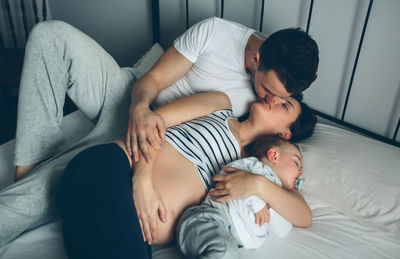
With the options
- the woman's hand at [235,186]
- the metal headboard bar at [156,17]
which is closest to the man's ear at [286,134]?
the woman's hand at [235,186]

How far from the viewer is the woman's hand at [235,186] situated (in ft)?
3.20

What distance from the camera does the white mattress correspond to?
969mm

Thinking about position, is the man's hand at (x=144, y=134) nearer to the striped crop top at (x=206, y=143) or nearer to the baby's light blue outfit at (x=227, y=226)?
the striped crop top at (x=206, y=143)

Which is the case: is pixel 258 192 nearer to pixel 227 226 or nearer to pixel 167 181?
pixel 227 226

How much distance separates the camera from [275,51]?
111 centimetres

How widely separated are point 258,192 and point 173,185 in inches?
10.8

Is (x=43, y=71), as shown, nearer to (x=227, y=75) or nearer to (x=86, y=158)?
(x=86, y=158)

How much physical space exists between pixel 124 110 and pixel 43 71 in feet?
1.20

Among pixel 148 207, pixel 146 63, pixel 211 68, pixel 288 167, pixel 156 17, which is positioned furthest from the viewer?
pixel 156 17

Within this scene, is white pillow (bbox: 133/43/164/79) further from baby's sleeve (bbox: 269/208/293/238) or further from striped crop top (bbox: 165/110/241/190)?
baby's sleeve (bbox: 269/208/293/238)

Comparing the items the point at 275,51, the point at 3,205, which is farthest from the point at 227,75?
the point at 3,205

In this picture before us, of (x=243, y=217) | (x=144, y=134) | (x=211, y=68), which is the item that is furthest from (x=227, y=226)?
(x=211, y=68)

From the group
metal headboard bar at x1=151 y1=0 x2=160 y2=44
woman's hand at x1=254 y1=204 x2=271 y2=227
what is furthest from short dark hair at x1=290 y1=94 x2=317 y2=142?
metal headboard bar at x1=151 y1=0 x2=160 y2=44

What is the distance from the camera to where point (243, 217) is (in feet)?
3.26
